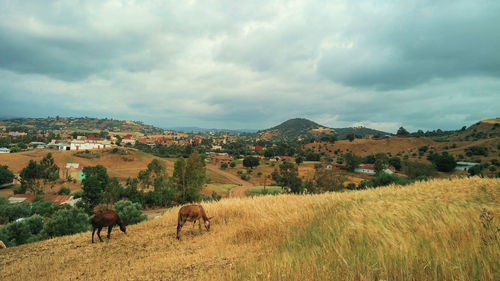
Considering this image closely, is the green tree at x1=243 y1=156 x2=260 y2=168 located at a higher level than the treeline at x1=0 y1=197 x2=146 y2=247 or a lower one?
lower

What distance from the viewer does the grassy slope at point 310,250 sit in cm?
264

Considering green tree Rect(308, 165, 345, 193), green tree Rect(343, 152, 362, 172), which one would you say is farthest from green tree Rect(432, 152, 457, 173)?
green tree Rect(308, 165, 345, 193)

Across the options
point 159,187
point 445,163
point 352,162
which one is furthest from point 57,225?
point 445,163

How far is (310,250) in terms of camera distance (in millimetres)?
4035

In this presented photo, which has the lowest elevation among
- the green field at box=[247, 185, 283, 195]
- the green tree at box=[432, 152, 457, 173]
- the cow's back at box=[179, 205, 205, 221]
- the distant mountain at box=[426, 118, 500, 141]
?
the green field at box=[247, 185, 283, 195]

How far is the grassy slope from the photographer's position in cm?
264

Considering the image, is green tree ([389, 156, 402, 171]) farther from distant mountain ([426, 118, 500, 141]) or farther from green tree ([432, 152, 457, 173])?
distant mountain ([426, 118, 500, 141])

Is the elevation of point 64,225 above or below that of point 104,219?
below

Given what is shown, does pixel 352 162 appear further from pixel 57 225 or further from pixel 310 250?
pixel 310 250

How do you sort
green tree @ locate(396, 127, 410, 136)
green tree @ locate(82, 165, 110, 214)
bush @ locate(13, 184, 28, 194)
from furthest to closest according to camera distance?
1. green tree @ locate(396, 127, 410, 136)
2. bush @ locate(13, 184, 28, 194)
3. green tree @ locate(82, 165, 110, 214)

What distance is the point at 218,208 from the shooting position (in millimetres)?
10062

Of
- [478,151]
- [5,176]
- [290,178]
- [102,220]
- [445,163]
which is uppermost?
[478,151]

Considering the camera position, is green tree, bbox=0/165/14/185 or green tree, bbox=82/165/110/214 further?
green tree, bbox=0/165/14/185

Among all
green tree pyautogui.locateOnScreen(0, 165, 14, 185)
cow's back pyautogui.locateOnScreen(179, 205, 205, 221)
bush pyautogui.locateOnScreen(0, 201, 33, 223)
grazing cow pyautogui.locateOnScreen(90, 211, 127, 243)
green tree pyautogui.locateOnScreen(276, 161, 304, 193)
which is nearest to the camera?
cow's back pyautogui.locateOnScreen(179, 205, 205, 221)
